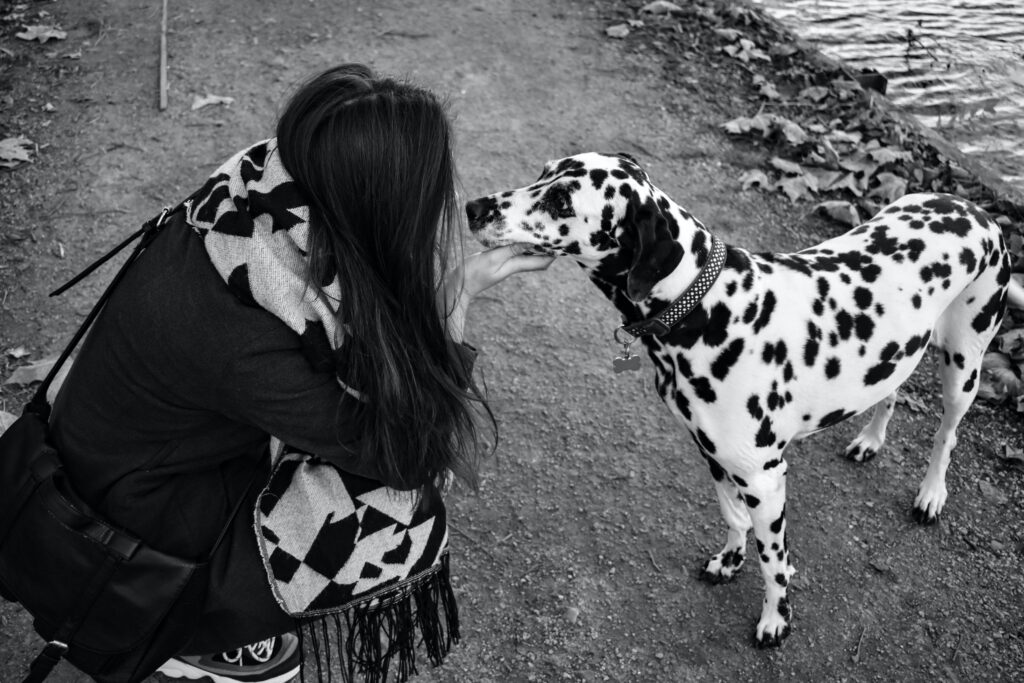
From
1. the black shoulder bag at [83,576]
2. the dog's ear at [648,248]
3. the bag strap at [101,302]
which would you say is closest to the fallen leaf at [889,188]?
the dog's ear at [648,248]

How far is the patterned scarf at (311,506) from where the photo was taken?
2.38 metres

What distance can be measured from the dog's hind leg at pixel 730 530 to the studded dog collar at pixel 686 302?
25.4 inches

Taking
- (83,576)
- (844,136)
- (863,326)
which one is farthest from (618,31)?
(83,576)

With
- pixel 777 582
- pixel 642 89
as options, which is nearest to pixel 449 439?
pixel 777 582

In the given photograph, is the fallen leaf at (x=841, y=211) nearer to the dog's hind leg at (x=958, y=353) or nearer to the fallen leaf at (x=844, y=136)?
the fallen leaf at (x=844, y=136)

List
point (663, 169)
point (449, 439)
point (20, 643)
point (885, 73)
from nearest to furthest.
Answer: point (449, 439) → point (20, 643) → point (663, 169) → point (885, 73)

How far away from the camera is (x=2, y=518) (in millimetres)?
2586

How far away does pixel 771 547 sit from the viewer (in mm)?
3461

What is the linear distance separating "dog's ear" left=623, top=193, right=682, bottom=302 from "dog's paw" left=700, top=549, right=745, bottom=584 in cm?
139

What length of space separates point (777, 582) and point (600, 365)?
5.60ft

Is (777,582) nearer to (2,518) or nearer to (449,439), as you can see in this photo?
(449,439)

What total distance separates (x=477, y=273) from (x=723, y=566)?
1.78m

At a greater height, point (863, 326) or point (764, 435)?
point (863, 326)

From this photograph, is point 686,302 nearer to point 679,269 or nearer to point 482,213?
point 679,269
